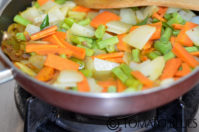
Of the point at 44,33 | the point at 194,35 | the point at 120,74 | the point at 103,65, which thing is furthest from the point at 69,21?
the point at 194,35

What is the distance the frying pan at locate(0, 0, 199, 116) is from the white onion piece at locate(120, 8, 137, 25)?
2.28 feet

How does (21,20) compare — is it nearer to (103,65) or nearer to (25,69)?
(25,69)

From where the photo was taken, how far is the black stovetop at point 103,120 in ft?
4.60

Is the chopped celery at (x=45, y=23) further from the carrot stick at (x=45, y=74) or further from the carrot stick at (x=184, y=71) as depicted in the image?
the carrot stick at (x=184, y=71)

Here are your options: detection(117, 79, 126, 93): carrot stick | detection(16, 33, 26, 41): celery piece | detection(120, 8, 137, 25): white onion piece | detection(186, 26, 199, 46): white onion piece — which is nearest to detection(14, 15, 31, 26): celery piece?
detection(16, 33, 26, 41): celery piece

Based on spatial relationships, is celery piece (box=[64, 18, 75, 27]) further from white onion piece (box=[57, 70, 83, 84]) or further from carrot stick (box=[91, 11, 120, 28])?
white onion piece (box=[57, 70, 83, 84])

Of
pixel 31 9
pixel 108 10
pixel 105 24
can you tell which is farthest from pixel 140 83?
pixel 31 9

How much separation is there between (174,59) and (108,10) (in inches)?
24.3

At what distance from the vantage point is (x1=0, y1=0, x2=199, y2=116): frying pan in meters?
1.03

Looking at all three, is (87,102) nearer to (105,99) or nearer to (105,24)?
(105,99)

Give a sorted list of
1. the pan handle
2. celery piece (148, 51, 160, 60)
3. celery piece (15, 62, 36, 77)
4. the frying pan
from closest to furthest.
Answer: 1. the frying pan
2. the pan handle
3. celery piece (15, 62, 36, 77)
4. celery piece (148, 51, 160, 60)

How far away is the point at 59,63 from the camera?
1358mm

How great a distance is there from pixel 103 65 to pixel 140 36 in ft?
0.90

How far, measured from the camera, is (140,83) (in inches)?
49.5
